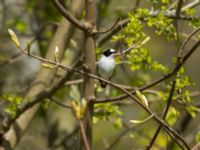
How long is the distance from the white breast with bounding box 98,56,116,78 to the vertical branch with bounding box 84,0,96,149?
25 centimetres

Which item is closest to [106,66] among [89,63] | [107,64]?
[107,64]

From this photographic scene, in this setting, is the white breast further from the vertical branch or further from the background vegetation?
the vertical branch

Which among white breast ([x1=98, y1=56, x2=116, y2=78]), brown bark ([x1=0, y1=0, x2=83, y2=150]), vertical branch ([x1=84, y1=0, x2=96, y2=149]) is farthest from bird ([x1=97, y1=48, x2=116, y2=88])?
brown bark ([x1=0, y1=0, x2=83, y2=150])

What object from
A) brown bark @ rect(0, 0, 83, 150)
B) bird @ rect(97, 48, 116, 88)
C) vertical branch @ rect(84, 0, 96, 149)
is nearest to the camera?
vertical branch @ rect(84, 0, 96, 149)

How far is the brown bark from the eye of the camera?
12.1 feet

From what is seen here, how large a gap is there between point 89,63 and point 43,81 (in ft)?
4.63

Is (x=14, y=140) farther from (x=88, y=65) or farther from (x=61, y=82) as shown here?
(x=88, y=65)

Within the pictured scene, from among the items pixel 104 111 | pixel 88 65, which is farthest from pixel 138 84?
pixel 88 65

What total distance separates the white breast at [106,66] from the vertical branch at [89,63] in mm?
248

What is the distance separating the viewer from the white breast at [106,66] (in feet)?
9.23

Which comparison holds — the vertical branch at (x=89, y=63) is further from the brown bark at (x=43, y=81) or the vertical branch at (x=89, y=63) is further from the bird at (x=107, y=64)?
the brown bark at (x=43, y=81)

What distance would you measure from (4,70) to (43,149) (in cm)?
101

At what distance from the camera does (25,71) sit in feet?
18.2

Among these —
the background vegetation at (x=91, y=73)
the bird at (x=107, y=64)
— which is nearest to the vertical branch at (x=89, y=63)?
Result: the background vegetation at (x=91, y=73)
